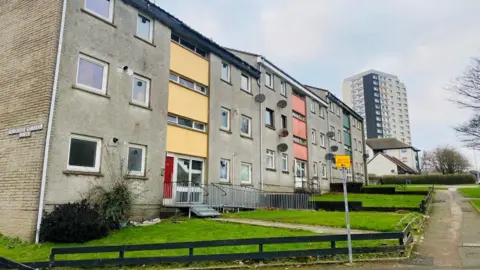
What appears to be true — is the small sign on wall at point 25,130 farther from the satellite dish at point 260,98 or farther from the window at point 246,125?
the satellite dish at point 260,98

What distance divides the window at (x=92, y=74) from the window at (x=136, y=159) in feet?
8.68

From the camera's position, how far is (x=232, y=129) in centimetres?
2158

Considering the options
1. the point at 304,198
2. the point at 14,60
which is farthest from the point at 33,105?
the point at 304,198

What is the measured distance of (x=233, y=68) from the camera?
2288 centimetres

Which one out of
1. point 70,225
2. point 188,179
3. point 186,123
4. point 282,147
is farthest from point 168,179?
point 282,147

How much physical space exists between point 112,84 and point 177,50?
505 centimetres

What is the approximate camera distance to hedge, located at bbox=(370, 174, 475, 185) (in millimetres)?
59906

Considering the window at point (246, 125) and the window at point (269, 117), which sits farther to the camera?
the window at point (269, 117)

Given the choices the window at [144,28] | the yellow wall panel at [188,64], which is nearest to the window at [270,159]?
the yellow wall panel at [188,64]

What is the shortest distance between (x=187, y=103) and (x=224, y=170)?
4662mm

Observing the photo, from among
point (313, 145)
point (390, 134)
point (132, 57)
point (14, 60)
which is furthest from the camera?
point (390, 134)

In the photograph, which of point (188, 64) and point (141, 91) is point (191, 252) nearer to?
point (141, 91)

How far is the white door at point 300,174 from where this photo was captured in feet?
95.3

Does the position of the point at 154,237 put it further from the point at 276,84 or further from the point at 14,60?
the point at 276,84
